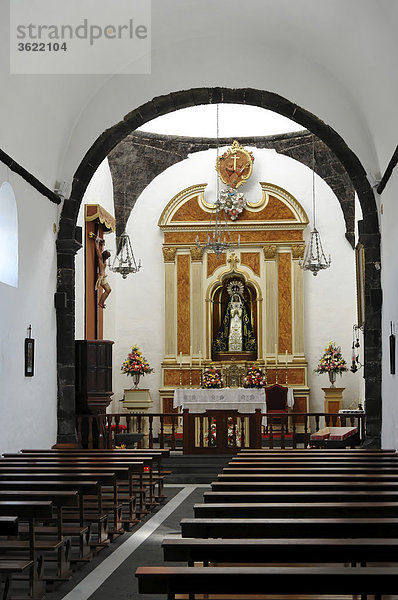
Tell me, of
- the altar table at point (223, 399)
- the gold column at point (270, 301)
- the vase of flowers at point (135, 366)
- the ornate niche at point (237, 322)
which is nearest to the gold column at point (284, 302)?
the gold column at point (270, 301)

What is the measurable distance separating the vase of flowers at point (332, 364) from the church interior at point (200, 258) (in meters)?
0.07

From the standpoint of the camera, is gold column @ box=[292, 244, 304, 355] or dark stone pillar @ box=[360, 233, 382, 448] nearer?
dark stone pillar @ box=[360, 233, 382, 448]

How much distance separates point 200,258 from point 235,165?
2346 millimetres

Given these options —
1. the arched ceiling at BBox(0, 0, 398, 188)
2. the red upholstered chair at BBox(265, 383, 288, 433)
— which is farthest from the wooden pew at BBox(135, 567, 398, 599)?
the red upholstered chair at BBox(265, 383, 288, 433)

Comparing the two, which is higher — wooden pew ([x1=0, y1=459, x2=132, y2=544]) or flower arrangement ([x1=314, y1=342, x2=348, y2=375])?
flower arrangement ([x1=314, y1=342, x2=348, y2=375])

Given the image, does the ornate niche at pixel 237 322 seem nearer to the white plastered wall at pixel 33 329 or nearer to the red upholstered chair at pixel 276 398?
the red upholstered chair at pixel 276 398

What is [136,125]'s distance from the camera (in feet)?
42.9

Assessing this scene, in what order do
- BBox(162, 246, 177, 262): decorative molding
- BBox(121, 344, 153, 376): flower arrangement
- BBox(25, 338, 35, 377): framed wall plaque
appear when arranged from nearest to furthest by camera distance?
BBox(25, 338, 35, 377): framed wall plaque → BBox(121, 344, 153, 376): flower arrangement → BBox(162, 246, 177, 262): decorative molding

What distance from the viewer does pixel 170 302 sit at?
64.2 feet

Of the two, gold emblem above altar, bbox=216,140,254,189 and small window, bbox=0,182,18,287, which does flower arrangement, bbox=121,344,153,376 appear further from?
small window, bbox=0,182,18,287

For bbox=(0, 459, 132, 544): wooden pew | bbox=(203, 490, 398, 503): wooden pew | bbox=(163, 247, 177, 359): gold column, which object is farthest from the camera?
bbox=(163, 247, 177, 359): gold column

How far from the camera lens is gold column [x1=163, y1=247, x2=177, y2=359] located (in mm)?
19406

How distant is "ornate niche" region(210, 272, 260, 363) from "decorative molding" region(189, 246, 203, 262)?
75 centimetres

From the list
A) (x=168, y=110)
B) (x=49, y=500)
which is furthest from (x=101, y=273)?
(x=49, y=500)
